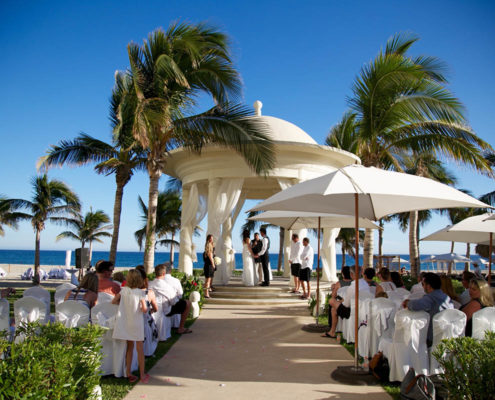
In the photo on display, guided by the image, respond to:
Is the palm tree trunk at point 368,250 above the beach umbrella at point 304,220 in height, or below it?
below

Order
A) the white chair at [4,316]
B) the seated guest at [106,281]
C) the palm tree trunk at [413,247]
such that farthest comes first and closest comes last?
the palm tree trunk at [413,247] → the seated guest at [106,281] → the white chair at [4,316]

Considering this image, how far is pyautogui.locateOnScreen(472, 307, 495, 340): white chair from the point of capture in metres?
5.07

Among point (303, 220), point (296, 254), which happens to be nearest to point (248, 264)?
point (296, 254)

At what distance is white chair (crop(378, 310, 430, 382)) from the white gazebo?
941 cm

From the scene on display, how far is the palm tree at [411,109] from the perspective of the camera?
12.3 meters

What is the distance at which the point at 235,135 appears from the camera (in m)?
12.0

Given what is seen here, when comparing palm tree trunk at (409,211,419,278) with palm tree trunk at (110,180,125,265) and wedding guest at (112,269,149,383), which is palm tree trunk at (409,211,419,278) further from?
wedding guest at (112,269,149,383)

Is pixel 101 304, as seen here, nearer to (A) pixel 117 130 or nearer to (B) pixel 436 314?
(B) pixel 436 314

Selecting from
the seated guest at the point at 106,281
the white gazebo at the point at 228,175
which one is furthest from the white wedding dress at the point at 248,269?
the seated guest at the point at 106,281

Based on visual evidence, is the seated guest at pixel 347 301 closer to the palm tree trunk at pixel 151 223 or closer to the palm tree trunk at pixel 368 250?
the palm tree trunk at pixel 368 250

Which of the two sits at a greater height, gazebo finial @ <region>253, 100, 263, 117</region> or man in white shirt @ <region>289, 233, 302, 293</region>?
gazebo finial @ <region>253, 100, 263, 117</region>

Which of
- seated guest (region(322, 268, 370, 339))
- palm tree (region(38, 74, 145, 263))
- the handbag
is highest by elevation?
palm tree (region(38, 74, 145, 263))

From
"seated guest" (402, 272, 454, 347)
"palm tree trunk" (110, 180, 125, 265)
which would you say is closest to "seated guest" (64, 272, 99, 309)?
"seated guest" (402, 272, 454, 347)

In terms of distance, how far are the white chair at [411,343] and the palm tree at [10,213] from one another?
75.6ft
